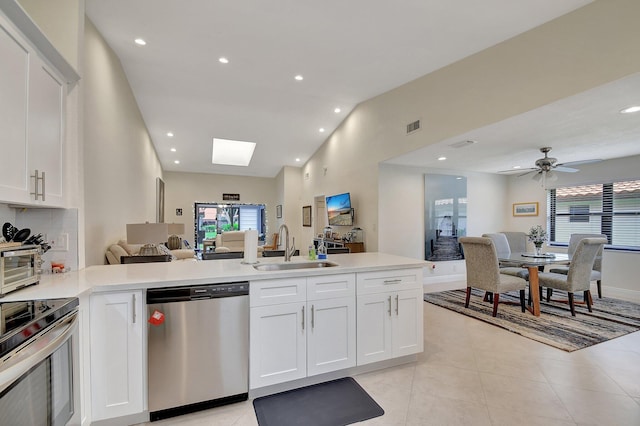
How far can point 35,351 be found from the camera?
117 centimetres

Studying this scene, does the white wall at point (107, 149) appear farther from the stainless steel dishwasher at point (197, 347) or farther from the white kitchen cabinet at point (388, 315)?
the white kitchen cabinet at point (388, 315)

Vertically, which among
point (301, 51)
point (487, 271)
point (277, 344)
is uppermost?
point (301, 51)

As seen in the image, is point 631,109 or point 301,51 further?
point 301,51

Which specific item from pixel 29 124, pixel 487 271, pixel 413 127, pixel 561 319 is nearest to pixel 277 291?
pixel 29 124

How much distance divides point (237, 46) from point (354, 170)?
3.39 meters

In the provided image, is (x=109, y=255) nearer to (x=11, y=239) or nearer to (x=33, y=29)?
(x=11, y=239)

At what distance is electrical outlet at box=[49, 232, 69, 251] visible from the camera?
2059 millimetres

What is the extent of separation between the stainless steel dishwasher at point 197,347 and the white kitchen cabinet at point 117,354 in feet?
0.21

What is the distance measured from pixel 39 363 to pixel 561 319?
16.4ft

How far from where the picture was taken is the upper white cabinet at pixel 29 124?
141 centimetres

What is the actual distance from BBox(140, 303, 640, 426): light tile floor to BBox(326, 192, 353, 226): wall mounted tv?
3419 mm

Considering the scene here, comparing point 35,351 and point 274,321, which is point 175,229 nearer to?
point 274,321

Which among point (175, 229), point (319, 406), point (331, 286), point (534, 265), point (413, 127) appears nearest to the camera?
point (319, 406)

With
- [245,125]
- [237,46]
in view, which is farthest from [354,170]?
[237,46]
